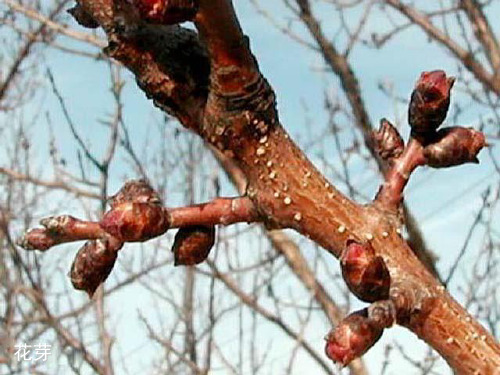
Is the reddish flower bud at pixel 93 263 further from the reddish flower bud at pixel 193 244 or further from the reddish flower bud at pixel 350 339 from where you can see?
the reddish flower bud at pixel 350 339

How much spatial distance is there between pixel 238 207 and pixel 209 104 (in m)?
0.08

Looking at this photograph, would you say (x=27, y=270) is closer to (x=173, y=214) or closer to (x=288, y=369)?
(x=288, y=369)

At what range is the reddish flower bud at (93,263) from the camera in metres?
0.66

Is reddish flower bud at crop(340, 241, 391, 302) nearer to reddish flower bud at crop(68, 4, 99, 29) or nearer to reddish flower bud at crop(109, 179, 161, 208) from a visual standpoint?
reddish flower bud at crop(109, 179, 161, 208)

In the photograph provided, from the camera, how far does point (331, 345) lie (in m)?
0.55

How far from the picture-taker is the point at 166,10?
545 mm

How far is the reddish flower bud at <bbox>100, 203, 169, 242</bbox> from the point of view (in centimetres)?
62

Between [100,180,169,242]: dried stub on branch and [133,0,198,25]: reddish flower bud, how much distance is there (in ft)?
0.45

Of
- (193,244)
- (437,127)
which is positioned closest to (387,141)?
(437,127)

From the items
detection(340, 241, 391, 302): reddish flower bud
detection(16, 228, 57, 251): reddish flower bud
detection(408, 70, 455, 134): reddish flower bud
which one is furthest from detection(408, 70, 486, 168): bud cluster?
detection(16, 228, 57, 251): reddish flower bud

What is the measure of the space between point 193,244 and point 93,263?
7 cm

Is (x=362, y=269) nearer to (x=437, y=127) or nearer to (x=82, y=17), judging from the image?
(x=437, y=127)

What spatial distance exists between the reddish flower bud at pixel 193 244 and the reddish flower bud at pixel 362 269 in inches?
5.5

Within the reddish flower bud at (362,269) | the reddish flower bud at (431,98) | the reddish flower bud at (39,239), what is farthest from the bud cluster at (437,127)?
the reddish flower bud at (39,239)
